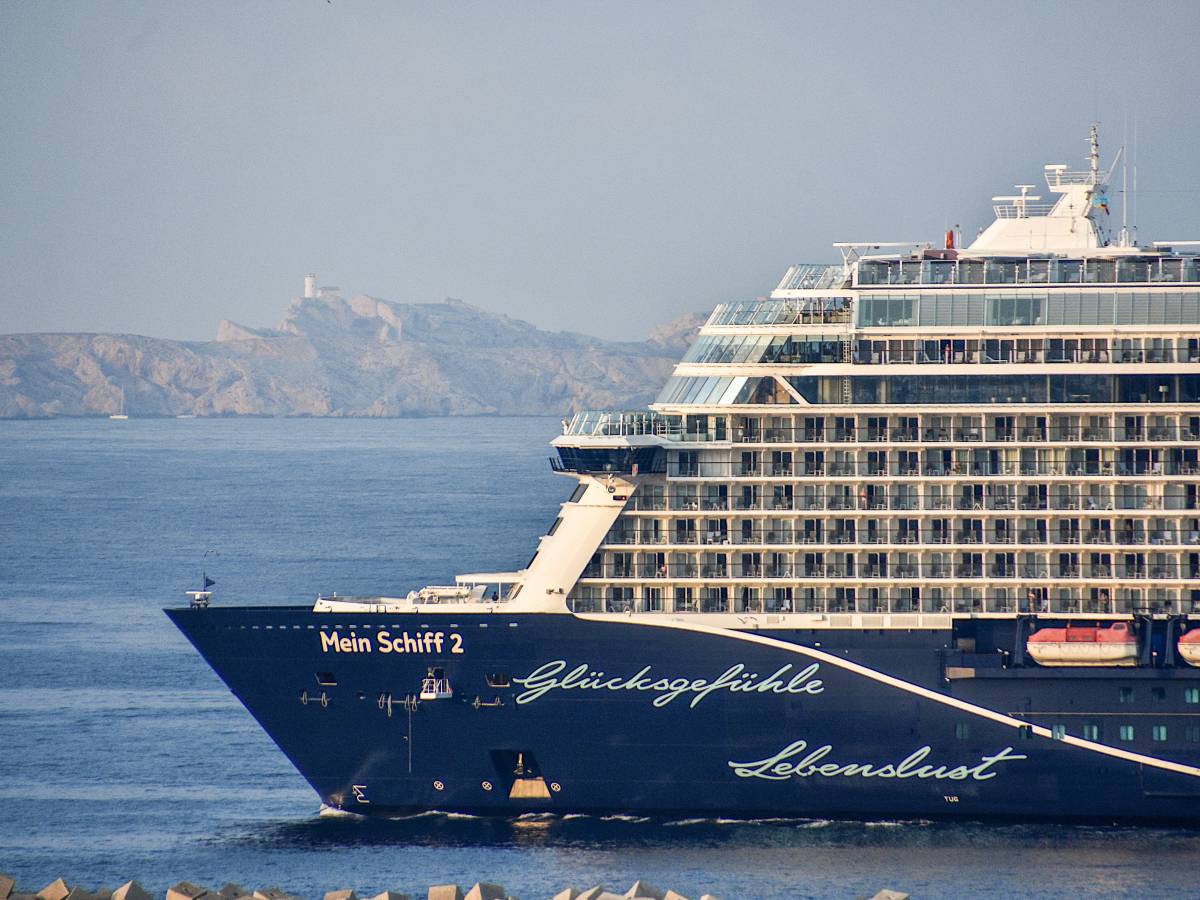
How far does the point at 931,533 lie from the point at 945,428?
87.8 inches

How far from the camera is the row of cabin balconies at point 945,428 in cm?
4700

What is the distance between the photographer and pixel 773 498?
4725cm

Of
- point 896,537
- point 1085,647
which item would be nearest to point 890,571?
point 896,537

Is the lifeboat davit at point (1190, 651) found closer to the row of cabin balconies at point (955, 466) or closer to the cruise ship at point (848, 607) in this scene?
the cruise ship at point (848, 607)

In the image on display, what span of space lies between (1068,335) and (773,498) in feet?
23.2

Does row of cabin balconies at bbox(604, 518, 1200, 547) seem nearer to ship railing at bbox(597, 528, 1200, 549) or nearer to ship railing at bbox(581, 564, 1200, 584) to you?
ship railing at bbox(597, 528, 1200, 549)

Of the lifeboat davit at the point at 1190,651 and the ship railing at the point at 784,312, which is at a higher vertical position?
the ship railing at the point at 784,312

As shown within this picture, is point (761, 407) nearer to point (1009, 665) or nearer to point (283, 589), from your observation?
point (1009, 665)

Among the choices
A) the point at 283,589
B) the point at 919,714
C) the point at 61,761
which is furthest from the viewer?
the point at 283,589

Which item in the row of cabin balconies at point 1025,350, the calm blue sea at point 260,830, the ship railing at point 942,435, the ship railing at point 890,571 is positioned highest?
the row of cabin balconies at point 1025,350

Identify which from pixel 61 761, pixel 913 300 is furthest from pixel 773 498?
pixel 61 761

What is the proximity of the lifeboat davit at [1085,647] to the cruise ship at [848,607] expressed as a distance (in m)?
0.07

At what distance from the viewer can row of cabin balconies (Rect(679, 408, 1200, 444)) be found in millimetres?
47000

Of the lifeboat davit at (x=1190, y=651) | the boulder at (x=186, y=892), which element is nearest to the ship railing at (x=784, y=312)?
the lifeboat davit at (x=1190, y=651)
